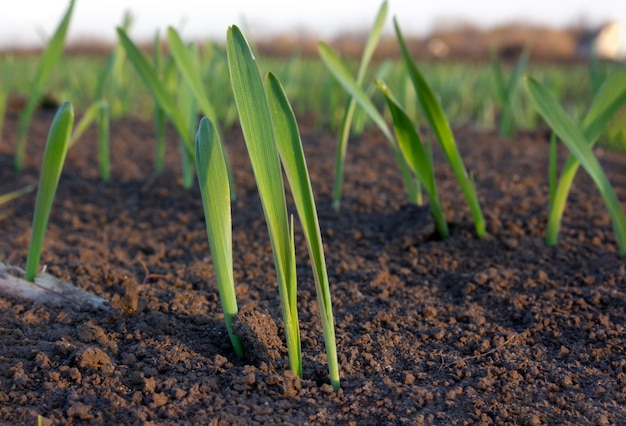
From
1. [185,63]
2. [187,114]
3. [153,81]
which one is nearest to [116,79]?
[187,114]

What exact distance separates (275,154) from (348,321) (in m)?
0.41

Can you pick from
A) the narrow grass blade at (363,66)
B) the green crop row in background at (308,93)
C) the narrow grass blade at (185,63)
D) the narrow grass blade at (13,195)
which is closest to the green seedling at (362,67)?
the narrow grass blade at (363,66)

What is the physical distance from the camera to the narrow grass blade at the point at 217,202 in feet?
2.58

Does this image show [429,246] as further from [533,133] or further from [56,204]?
[533,133]

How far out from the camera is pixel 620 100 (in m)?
1.20

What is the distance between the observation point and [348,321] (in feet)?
3.45

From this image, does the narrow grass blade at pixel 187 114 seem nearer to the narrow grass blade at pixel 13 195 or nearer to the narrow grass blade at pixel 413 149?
the narrow grass blade at pixel 13 195

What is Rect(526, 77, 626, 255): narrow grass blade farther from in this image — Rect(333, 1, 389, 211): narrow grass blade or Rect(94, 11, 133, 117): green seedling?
Rect(94, 11, 133, 117): green seedling

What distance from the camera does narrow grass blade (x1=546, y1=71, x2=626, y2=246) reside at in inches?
47.3

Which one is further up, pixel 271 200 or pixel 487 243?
pixel 271 200

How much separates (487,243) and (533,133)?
1.71 meters

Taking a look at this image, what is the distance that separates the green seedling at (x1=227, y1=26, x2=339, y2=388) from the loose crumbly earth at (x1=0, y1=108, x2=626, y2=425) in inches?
5.8

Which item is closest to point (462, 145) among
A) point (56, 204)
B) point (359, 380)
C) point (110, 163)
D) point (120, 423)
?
point (110, 163)

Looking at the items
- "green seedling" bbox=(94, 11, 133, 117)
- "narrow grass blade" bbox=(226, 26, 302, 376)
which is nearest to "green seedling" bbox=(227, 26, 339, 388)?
"narrow grass blade" bbox=(226, 26, 302, 376)
